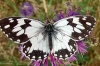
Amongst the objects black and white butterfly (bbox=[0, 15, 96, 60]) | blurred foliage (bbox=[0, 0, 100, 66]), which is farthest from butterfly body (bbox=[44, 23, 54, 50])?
blurred foliage (bbox=[0, 0, 100, 66])

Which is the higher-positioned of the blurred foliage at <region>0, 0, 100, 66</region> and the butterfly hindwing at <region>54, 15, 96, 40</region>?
the butterfly hindwing at <region>54, 15, 96, 40</region>

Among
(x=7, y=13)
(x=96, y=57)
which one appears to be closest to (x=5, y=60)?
(x=7, y=13)

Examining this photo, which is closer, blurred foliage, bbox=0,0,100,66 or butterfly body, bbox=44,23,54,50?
butterfly body, bbox=44,23,54,50

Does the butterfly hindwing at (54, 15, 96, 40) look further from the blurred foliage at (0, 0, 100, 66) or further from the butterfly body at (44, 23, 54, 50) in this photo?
the blurred foliage at (0, 0, 100, 66)

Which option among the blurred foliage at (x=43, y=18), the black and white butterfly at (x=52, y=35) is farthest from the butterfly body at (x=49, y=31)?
the blurred foliage at (x=43, y=18)

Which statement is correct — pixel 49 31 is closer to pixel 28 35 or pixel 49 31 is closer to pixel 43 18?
pixel 28 35

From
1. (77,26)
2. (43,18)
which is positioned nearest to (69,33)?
(77,26)

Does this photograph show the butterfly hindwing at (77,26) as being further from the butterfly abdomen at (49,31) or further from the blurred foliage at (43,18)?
the blurred foliage at (43,18)

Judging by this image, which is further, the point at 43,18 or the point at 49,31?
the point at 43,18

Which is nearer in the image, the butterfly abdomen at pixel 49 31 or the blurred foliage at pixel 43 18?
the butterfly abdomen at pixel 49 31
